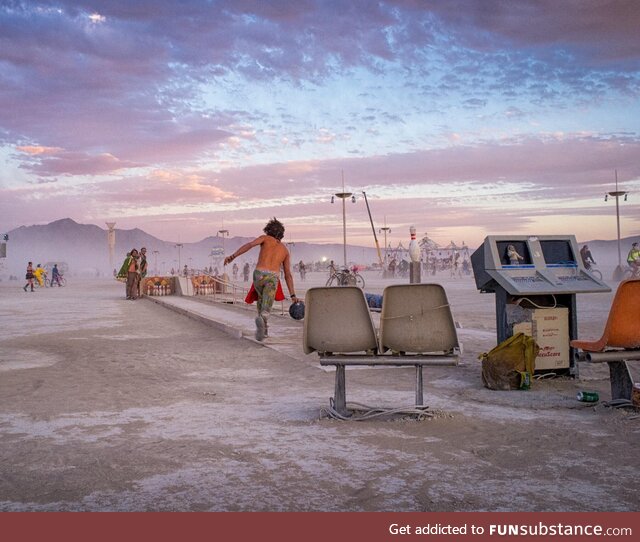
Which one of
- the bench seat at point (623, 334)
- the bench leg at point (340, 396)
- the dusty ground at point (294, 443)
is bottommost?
the dusty ground at point (294, 443)

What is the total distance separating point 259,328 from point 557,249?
16.9ft

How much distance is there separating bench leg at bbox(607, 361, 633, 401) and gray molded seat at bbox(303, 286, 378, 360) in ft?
6.89

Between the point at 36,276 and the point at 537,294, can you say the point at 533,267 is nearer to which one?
the point at 537,294

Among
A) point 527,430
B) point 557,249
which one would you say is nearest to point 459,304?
point 557,249

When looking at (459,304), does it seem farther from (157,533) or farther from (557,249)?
(157,533)

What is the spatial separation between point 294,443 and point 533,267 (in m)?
3.89

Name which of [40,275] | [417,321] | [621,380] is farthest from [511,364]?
[40,275]

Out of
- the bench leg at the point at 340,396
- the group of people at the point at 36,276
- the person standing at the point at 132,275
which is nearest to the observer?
the bench leg at the point at 340,396

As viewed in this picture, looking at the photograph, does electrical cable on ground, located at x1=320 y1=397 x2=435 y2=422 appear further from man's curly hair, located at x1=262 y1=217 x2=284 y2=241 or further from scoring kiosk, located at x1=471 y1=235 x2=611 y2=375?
man's curly hair, located at x1=262 y1=217 x2=284 y2=241

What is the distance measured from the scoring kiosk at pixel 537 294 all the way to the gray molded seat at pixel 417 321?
1.94 metres

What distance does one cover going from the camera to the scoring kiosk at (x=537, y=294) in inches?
290

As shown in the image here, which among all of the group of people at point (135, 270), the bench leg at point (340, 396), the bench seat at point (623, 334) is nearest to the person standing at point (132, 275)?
the group of people at point (135, 270)

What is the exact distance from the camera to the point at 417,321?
5566 millimetres

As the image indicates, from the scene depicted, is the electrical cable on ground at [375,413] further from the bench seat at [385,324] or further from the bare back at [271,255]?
the bare back at [271,255]
